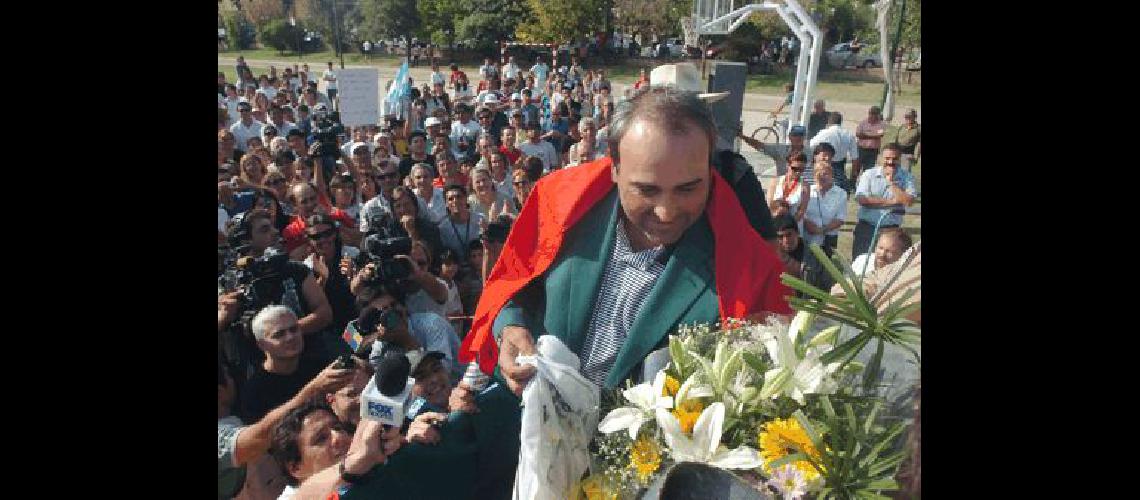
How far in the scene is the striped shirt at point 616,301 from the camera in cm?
214

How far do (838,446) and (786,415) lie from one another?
4.9 inches

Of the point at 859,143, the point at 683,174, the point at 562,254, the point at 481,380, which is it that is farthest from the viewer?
the point at 859,143

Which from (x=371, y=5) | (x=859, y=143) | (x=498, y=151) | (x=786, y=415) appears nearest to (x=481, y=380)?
(x=786, y=415)

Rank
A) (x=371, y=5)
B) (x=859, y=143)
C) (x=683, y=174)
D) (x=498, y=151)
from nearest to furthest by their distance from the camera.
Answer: (x=683, y=174) → (x=498, y=151) → (x=859, y=143) → (x=371, y=5)

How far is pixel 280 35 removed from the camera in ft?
83.1

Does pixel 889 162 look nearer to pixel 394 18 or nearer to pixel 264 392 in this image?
pixel 264 392

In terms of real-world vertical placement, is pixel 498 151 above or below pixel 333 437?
above

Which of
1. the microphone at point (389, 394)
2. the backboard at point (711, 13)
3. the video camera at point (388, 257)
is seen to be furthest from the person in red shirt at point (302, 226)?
the backboard at point (711, 13)

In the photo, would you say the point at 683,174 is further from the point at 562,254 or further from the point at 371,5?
the point at 371,5

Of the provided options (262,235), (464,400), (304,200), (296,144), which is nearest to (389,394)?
(464,400)

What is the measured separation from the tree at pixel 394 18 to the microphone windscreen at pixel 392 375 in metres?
9.55

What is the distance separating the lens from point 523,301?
2.38m

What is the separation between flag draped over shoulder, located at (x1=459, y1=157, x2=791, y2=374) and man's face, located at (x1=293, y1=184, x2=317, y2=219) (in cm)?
294

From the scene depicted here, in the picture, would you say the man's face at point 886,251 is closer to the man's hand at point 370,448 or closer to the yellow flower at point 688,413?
the yellow flower at point 688,413
